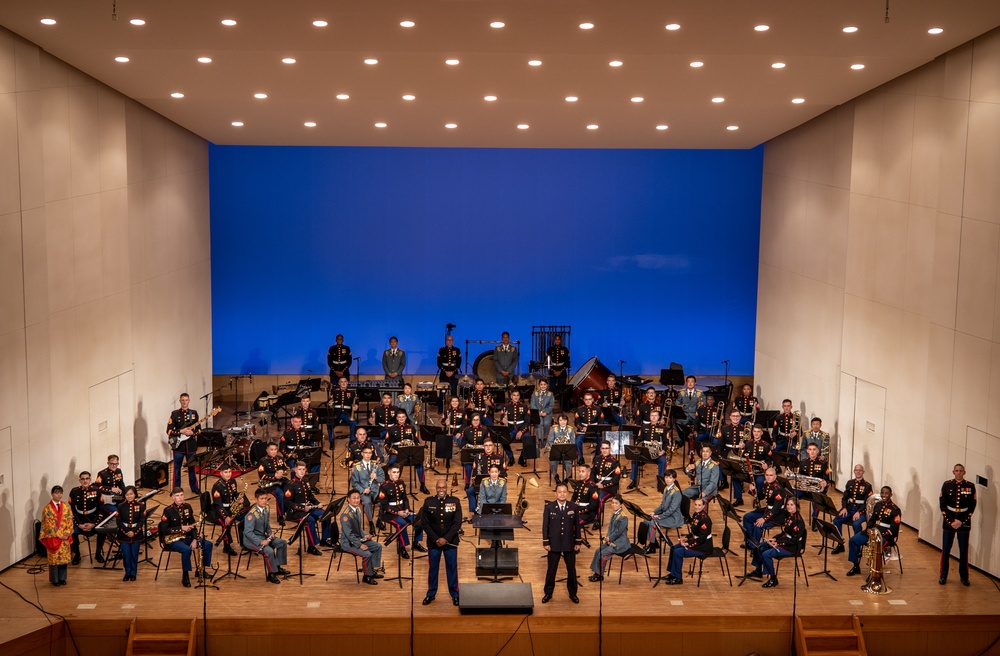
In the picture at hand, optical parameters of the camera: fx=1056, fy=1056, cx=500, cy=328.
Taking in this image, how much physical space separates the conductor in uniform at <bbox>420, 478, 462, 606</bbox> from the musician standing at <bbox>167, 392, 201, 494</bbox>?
219 inches

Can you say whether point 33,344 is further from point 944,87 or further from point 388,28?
point 944,87

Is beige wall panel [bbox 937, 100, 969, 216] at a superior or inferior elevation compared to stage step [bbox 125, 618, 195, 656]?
superior

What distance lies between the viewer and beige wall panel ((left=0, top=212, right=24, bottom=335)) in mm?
13031

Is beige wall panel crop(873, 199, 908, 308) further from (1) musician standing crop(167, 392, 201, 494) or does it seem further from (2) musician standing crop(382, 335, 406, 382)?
(1) musician standing crop(167, 392, 201, 494)

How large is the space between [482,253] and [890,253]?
999 centimetres

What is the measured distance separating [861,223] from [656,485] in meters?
5.41

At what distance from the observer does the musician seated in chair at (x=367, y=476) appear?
1531 cm

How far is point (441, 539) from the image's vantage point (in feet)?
42.1

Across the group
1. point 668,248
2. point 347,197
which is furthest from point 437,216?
point 668,248

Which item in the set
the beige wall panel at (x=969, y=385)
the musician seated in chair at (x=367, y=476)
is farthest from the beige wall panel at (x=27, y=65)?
the beige wall panel at (x=969, y=385)

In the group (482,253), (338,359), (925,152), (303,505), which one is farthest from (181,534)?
(482,253)

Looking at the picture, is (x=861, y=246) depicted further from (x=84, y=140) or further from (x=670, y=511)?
(x=84, y=140)

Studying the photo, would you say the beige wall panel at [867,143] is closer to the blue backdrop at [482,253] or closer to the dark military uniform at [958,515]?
the dark military uniform at [958,515]

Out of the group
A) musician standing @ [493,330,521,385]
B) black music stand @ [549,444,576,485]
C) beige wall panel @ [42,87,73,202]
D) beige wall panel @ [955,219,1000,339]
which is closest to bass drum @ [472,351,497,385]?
musician standing @ [493,330,521,385]
